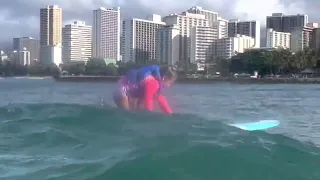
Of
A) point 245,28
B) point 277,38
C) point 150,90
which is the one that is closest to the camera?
point 150,90

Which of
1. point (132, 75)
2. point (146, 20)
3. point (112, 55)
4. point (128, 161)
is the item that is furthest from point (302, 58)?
point (128, 161)

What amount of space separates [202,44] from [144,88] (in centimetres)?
13437

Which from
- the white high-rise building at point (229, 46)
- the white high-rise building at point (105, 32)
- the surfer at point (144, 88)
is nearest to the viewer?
the surfer at point (144, 88)

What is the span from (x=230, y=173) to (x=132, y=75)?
7226mm

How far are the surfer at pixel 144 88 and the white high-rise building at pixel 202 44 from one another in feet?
393

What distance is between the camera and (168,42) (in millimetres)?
126250

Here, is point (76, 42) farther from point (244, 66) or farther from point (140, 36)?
→ point (244, 66)

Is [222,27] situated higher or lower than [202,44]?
higher

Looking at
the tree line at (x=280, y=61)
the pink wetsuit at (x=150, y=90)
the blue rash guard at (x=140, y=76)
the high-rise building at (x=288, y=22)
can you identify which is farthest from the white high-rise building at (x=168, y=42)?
the pink wetsuit at (x=150, y=90)

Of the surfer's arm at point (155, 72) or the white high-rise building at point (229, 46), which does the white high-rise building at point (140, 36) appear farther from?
the surfer's arm at point (155, 72)

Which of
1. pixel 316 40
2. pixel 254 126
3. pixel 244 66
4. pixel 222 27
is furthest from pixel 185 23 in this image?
pixel 254 126

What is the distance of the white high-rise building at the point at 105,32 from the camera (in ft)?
397

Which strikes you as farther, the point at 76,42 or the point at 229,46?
the point at 229,46

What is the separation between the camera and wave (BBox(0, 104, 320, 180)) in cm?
603
